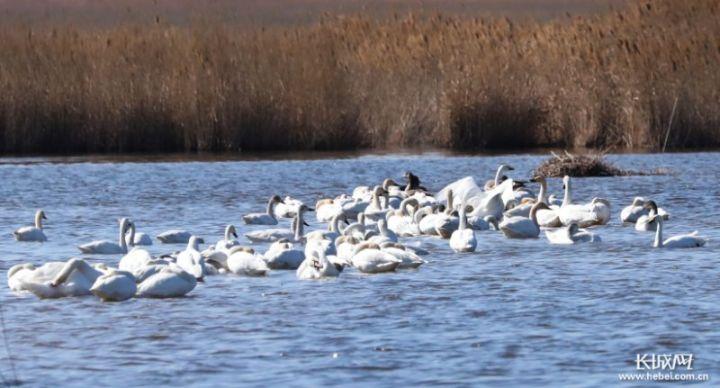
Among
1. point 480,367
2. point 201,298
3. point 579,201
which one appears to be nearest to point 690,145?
point 579,201

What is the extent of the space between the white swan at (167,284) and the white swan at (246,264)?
0.88 meters

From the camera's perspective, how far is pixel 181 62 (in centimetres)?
2339

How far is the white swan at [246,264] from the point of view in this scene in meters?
10.3

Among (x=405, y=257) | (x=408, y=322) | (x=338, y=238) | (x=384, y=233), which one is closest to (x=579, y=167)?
(x=384, y=233)

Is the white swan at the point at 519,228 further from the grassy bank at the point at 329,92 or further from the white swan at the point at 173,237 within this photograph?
the grassy bank at the point at 329,92

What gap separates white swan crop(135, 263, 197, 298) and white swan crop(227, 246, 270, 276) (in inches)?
34.6

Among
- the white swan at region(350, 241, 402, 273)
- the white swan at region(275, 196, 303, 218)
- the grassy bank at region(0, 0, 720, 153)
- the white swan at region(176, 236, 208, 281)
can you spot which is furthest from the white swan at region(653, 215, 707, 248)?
the grassy bank at region(0, 0, 720, 153)

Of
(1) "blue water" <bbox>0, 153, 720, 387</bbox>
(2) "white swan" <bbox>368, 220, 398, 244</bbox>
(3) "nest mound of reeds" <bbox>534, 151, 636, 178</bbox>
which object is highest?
(3) "nest mound of reeds" <bbox>534, 151, 636, 178</bbox>

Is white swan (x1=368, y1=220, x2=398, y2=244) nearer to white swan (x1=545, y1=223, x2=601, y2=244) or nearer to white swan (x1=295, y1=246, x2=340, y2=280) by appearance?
white swan (x1=545, y1=223, x2=601, y2=244)

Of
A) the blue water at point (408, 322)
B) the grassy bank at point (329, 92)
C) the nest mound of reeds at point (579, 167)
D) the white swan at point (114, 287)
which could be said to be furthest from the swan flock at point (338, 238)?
the grassy bank at point (329, 92)

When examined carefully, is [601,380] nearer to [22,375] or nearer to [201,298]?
[22,375]

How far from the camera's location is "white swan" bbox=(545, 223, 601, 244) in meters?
12.2

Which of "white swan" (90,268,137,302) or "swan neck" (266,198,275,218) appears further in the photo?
"swan neck" (266,198,275,218)

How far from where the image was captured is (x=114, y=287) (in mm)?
9141
